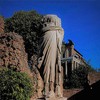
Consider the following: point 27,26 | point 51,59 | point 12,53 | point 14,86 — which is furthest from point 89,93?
point 14,86

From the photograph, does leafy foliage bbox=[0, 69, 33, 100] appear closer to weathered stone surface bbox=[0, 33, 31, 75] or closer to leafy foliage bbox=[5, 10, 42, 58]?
weathered stone surface bbox=[0, 33, 31, 75]

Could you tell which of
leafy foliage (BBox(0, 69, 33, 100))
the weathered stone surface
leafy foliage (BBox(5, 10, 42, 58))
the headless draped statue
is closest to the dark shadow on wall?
leafy foliage (BBox(5, 10, 42, 58))

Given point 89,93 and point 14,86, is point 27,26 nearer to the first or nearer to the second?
point 89,93

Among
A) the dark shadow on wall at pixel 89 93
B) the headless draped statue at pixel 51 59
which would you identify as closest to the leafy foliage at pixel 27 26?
the dark shadow on wall at pixel 89 93

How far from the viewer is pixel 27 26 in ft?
109

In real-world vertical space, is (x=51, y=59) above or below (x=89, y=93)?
above

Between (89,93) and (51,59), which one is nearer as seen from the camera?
(51,59)

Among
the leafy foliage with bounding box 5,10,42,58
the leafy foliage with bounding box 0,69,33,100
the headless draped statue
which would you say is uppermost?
the leafy foliage with bounding box 5,10,42,58

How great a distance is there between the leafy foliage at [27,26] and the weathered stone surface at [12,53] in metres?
20.8

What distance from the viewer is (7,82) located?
7.67 meters

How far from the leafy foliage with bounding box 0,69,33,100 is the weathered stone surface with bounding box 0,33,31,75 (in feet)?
5.07

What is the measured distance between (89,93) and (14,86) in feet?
47.6

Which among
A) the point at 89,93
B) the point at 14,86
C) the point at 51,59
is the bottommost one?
the point at 14,86

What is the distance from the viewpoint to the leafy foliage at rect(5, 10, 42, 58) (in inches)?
1258
